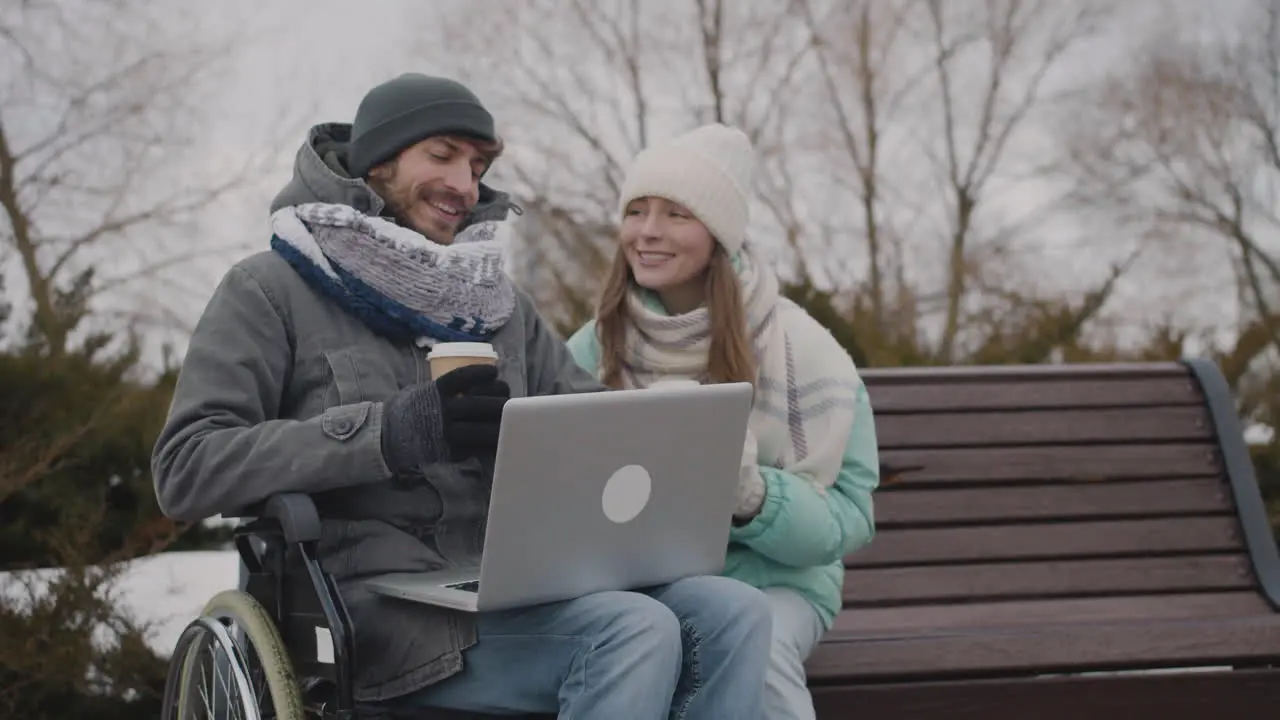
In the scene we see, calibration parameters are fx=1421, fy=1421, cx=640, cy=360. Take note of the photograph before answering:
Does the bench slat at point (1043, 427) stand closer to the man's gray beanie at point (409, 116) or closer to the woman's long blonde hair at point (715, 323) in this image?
the woman's long blonde hair at point (715, 323)

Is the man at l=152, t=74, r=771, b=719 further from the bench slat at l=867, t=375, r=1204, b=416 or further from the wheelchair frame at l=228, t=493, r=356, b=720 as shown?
the bench slat at l=867, t=375, r=1204, b=416

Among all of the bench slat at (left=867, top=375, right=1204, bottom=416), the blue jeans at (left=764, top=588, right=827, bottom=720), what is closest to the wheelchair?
the blue jeans at (left=764, top=588, right=827, bottom=720)

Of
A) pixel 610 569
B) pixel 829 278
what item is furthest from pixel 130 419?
pixel 829 278

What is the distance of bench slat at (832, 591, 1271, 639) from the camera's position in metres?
3.25

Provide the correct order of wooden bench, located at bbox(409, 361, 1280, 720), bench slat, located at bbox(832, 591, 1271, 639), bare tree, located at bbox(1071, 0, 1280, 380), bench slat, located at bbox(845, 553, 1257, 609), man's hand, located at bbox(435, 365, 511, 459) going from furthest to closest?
bare tree, located at bbox(1071, 0, 1280, 380), bench slat, located at bbox(845, 553, 1257, 609), bench slat, located at bbox(832, 591, 1271, 639), wooden bench, located at bbox(409, 361, 1280, 720), man's hand, located at bbox(435, 365, 511, 459)

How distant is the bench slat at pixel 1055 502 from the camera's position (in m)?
3.57

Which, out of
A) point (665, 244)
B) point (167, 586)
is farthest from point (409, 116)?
point (167, 586)

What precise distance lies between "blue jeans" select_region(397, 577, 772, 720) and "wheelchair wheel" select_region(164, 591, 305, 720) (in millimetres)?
240

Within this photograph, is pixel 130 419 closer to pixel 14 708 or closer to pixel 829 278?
pixel 14 708

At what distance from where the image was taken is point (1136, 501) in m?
3.71

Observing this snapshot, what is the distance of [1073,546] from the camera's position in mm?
3623

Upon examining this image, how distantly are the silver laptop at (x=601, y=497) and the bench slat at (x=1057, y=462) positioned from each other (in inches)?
60.5

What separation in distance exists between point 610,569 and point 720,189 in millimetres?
1085

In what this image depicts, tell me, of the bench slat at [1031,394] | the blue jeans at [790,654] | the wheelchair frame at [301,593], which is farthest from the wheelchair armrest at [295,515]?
the bench slat at [1031,394]
